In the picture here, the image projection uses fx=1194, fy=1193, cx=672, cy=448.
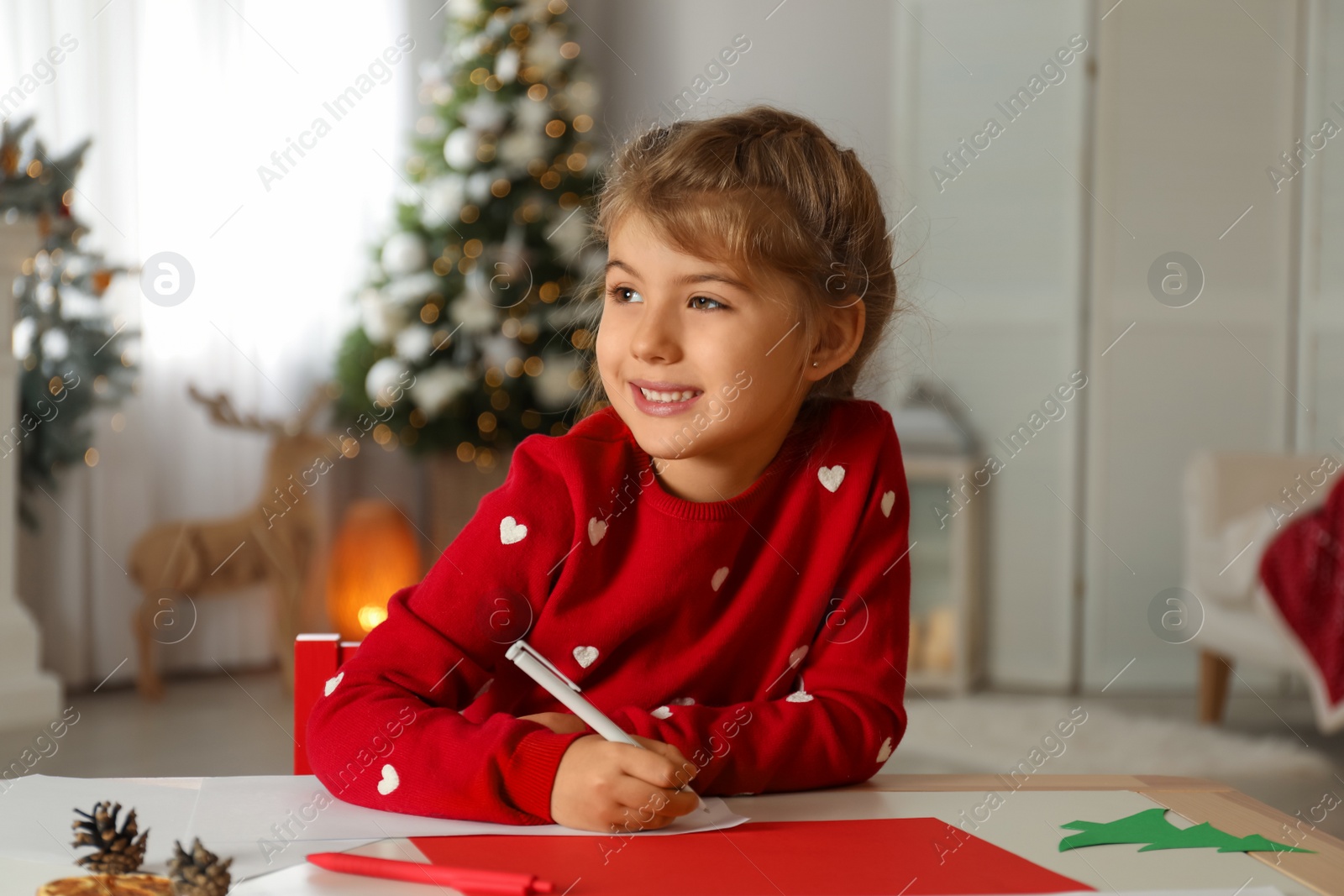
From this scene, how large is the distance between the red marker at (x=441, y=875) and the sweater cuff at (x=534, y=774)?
0.09 metres

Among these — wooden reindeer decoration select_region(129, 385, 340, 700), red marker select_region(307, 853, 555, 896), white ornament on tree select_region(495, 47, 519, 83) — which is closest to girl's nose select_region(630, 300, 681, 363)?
red marker select_region(307, 853, 555, 896)

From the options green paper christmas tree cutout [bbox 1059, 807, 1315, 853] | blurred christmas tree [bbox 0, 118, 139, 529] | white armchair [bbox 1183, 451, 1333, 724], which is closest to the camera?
green paper christmas tree cutout [bbox 1059, 807, 1315, 853]

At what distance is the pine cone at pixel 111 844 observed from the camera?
49 cm

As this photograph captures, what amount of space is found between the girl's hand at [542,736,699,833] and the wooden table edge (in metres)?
0.16

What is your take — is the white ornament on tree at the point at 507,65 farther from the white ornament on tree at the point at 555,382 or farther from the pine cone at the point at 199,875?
the pine cone at the point at 199,875

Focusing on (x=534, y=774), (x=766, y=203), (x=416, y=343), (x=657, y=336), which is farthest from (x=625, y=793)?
(x=416, y=343)

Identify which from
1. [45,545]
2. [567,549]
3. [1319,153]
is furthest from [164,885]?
[1319,153]

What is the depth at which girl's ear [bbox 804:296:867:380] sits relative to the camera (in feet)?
2.90

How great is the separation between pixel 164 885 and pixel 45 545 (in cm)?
310

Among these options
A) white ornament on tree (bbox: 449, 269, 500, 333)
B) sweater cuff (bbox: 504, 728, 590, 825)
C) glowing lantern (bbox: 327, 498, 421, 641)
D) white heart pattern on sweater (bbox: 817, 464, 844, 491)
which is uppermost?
white ornament on tree (bbox: 449, 269, 500, 333)

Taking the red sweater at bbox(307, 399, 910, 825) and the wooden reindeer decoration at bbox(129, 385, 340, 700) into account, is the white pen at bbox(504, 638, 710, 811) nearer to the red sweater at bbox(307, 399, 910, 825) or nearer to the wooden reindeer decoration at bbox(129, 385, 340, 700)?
the red sweater at bbox(307, 399, 910, 825)

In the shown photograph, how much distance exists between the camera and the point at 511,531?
2.54 feet

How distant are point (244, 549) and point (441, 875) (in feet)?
9.72

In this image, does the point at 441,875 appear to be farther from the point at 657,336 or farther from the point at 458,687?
the point at 657,336
